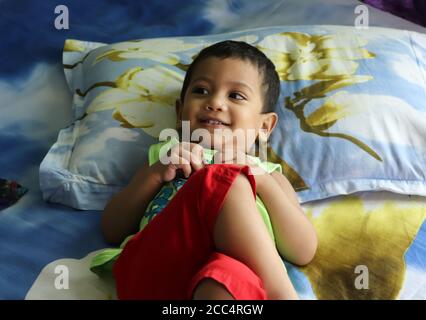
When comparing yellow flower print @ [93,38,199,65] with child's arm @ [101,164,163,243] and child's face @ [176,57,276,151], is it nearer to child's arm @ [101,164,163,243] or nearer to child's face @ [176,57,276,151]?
child's face @ [176,57,276,151]

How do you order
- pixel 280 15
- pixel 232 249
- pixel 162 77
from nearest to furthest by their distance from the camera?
pixel 232 249, pixel 162 77, pixel 280 15

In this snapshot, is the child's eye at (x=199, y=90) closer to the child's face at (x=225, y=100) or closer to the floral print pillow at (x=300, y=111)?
the child's face at (x=225, y=100)

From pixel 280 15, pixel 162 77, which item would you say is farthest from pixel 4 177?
pixel 280 15

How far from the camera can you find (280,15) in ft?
5.49

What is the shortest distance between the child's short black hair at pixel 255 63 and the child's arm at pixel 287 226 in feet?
0.86

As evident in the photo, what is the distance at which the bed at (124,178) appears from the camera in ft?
3.28

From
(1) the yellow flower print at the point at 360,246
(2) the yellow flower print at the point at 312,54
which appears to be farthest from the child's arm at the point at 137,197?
(2) the yellow flower print at the point at 312,54

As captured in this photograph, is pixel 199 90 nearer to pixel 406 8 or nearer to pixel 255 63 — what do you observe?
pixel 255 63

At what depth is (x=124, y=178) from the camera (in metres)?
1.21

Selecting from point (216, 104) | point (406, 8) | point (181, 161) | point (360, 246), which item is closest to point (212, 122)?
point (216, 104)

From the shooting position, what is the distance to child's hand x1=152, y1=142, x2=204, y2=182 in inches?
41.7

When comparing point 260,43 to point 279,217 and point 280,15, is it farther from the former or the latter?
point 279,217

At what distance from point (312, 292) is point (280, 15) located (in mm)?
939

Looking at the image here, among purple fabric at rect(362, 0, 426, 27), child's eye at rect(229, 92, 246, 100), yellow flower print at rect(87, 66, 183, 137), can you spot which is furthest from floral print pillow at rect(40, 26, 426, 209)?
purple fabric at rect(362, 0, 426, 27)
